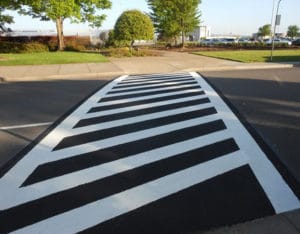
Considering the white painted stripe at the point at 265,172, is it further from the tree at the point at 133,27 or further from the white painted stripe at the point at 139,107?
the tree at the point at 133,27

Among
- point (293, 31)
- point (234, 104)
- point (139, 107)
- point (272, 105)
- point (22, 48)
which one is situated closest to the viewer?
point (272, 105)

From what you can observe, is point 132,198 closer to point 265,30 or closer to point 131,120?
point 131,120

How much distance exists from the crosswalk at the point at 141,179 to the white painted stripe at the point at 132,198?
0.04ft

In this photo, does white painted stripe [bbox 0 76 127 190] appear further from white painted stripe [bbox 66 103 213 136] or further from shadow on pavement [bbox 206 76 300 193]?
shadow on pavement [bbox 206 76 300 193]

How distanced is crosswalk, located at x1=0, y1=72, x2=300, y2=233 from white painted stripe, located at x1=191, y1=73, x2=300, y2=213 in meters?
0.01

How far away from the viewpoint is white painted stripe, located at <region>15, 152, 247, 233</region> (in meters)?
3.37

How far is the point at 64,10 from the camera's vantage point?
88.1 ft

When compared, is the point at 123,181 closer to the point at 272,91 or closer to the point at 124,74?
the point at 272,91

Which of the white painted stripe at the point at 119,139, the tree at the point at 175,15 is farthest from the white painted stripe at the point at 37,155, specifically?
the tree at the point at 175,15

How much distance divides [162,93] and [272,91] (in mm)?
3512

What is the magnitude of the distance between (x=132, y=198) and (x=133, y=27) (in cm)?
2235

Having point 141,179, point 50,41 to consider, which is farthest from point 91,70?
point 50,41

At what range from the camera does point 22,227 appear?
335 cm

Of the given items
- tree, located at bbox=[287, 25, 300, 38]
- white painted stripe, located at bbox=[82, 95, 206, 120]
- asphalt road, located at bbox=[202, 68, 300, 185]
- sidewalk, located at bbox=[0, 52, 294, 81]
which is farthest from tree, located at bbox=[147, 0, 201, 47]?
tree, located at bbox=[287, 25, 300, 38]
